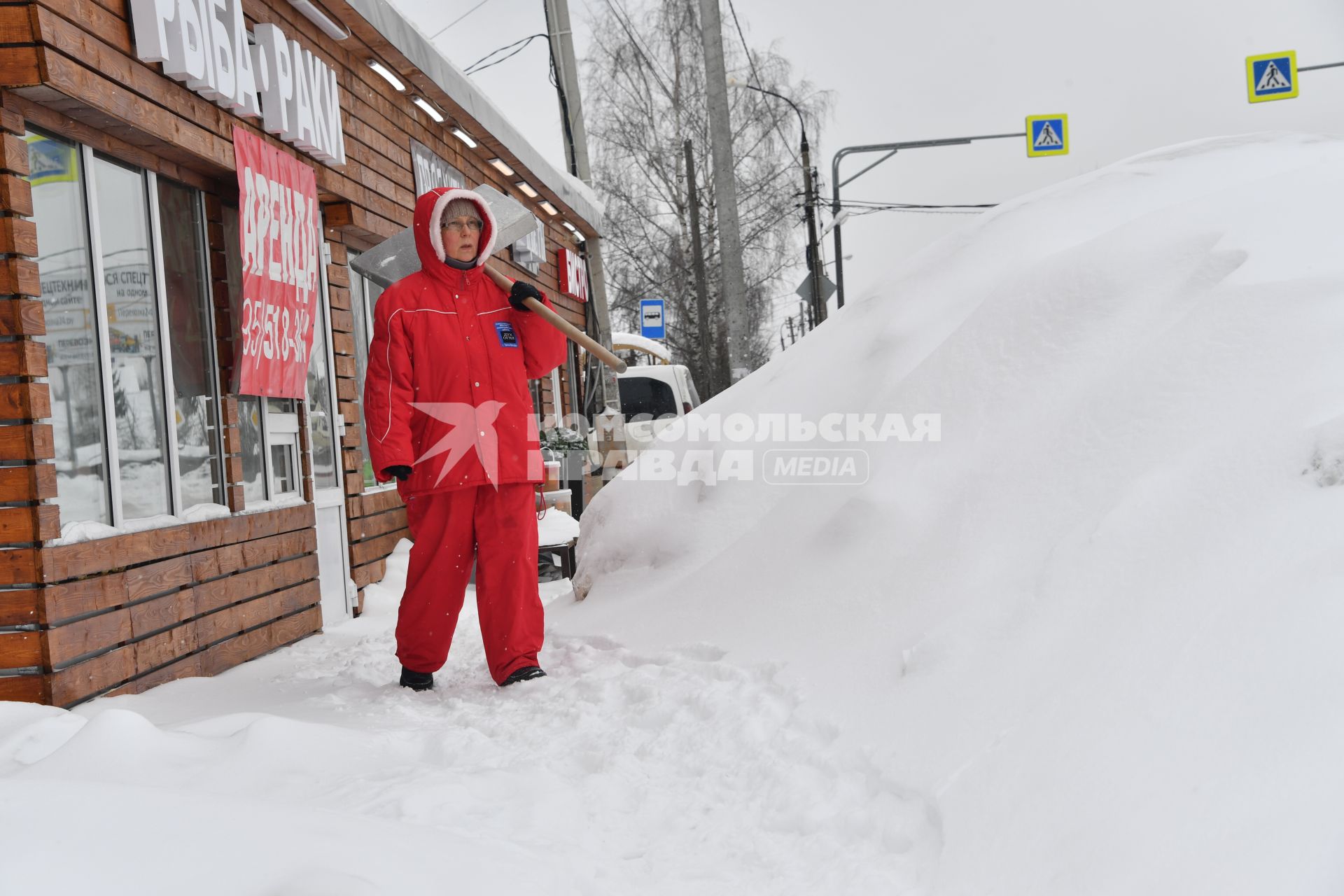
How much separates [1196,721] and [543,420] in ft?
32.3

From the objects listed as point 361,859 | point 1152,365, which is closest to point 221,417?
point 361,859

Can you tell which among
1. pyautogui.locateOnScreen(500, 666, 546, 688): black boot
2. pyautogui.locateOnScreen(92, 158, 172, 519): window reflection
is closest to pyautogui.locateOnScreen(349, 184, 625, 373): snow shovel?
pyautogui.locateOnScreen(92, 158, 172, 519): window reflection

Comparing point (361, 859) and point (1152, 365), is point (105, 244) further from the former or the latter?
point (1152, 365)

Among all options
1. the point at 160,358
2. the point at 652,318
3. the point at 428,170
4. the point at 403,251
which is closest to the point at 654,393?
the point at 652,318

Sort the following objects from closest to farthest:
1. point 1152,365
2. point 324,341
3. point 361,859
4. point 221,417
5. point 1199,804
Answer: point 361,859 < point 1199,804 < point 1152,365 < point 221,417 < point 324,341

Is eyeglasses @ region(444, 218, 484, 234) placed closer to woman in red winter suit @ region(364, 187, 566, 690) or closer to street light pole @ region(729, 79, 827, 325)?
woman in red winter suit @ region(364, 187, 566, 690)

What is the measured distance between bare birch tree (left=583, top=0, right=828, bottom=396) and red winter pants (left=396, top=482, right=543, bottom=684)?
20.4 m

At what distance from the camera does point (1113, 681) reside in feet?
7.14

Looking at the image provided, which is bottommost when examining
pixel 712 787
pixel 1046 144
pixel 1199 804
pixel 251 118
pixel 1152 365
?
pixel 712 787

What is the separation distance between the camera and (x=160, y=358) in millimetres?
4156

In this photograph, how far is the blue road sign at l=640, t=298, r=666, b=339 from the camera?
15961 millimetres

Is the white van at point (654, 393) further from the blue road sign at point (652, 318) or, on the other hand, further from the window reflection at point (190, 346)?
the window reflection at point (190, 346)

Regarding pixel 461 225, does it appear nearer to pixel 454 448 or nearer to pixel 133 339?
pixel 454 448

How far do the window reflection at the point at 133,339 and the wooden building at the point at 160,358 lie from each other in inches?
0.4
